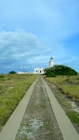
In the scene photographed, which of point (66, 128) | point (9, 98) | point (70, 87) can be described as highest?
point (70, 87)

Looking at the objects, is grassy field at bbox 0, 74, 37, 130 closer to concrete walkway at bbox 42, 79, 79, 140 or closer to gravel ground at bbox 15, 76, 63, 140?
gravel ground at bbox 15, 76, 63, 140

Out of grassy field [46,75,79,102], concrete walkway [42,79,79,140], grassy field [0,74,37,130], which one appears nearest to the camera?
concrete walkway [42,79,79,140]

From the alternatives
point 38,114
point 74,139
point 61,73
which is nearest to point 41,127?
point 74,139

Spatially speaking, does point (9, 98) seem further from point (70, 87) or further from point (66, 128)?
point (70, 87)

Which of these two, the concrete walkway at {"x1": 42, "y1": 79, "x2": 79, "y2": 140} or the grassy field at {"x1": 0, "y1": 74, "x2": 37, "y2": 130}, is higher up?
the grassy field at {"x1": 0, "y1": 74, "x2": 37, "y2": 130}

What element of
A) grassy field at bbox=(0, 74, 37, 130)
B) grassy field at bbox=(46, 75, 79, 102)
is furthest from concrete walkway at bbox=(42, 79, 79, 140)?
grassy field at bbox=(46, 75, 79, 102)

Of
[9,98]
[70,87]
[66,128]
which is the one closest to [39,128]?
[66,128]

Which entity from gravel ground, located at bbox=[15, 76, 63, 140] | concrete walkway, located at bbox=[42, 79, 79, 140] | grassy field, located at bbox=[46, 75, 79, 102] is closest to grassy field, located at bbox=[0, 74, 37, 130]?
gravel ground, located at bbox=[15, 76, 63, 140]

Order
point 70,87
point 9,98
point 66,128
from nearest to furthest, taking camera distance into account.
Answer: point 66,128 → point 9,98 → point 70,87

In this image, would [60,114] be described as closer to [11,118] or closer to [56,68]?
[11,118]

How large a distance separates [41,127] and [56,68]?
93.9 m

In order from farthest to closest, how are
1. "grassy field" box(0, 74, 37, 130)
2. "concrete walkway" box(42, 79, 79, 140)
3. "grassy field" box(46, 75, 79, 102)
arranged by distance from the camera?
"grassy field" box(46, 75, 79, 102)
"grassy field" box(0, 74, 37, 130)
"concrete walkway" box(42, 79, 79, 140)

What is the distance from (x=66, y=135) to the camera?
5828 millimetres

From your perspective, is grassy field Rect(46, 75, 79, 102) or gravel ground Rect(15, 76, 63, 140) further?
grassy field Rect(46, 75, 79, 102)
